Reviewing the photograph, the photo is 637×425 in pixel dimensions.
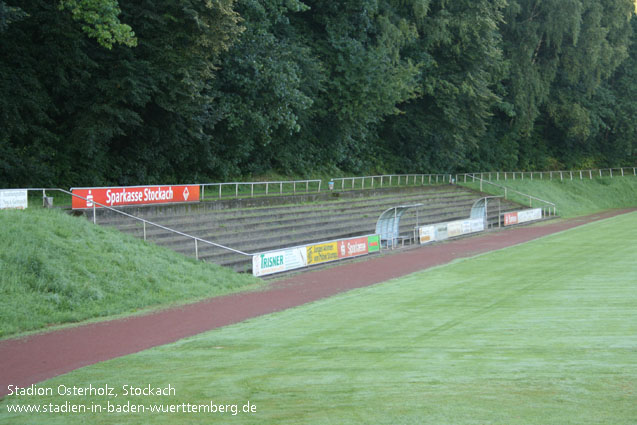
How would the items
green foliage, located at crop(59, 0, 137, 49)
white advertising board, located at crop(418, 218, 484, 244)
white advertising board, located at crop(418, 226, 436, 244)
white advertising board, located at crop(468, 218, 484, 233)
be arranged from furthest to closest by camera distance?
white advertising board, located at crop(468, 218, 484, 233), white advertising board, located at crop(418, 218, 484, 244), white advertising board, located at crop(418, 226, 436, 244), green foliage, located at crop(59, 0, 137, 49)

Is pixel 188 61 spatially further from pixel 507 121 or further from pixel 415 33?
pixel 507 121

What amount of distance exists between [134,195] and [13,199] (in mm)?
5485

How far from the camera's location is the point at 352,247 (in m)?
29.5

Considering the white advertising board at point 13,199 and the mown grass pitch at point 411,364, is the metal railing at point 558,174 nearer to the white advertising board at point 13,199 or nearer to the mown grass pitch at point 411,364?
the mown grass pitch at point 411,364

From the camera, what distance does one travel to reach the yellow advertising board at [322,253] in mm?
26469

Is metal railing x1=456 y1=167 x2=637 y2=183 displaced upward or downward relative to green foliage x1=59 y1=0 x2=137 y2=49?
downward

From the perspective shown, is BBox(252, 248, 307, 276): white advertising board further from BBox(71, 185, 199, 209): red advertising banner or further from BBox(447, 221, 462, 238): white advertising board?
BBox(447, 221, 462, 238): white advertising board

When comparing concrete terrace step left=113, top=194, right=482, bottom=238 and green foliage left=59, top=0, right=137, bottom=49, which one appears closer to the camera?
concrete terrace step left=113, top=194, right=482, bottom=238

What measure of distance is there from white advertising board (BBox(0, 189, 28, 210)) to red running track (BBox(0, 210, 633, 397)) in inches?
253

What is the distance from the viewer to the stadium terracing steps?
24469 millimetres

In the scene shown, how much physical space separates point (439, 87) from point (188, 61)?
2870cm

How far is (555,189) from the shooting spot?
208 feet

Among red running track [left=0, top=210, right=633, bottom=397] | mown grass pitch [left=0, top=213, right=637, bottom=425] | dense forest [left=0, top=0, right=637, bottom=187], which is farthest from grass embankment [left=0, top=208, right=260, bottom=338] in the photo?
dense forest [left=0, top=0, right=637, bottom=187]
